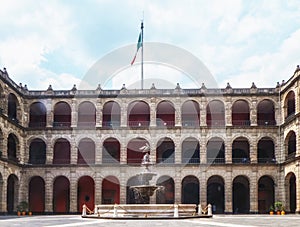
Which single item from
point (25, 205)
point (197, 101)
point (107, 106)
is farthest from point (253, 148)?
point (25, 205)

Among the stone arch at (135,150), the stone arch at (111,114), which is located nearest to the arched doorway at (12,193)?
the stone arch at (111,114)

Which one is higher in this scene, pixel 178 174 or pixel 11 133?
pixel 11 133

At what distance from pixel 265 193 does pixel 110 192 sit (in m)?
14.6

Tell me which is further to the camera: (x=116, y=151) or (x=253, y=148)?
(x=116, y=151)

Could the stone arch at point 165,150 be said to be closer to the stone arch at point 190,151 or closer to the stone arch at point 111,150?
the stone arch at point 190,151

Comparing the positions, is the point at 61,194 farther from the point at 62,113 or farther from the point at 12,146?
the point at 62,113

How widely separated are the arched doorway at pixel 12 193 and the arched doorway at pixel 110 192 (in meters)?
7.82

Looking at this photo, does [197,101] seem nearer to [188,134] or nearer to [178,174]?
[188,134]

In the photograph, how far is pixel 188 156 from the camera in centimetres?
4469

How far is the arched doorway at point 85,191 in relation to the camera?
147 ft

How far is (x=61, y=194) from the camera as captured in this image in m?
45.8

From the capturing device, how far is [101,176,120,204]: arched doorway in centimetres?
4466

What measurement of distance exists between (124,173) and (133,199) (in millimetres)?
3840

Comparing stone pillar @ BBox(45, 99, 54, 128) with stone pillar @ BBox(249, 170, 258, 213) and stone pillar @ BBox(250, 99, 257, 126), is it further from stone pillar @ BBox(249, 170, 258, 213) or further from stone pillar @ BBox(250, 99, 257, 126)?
stone pillar @ BBox(249, 170, 258, 213)
